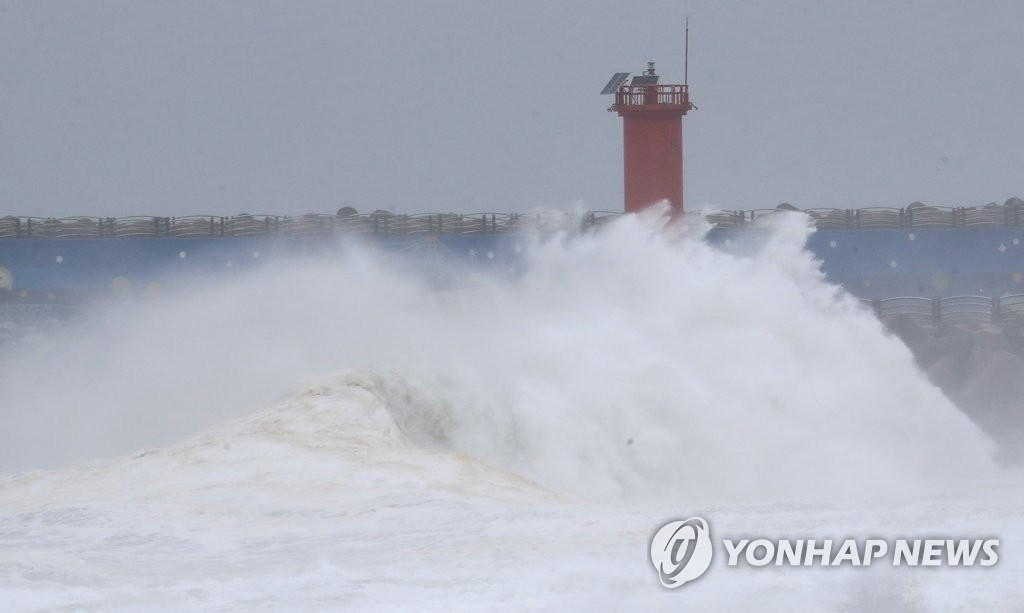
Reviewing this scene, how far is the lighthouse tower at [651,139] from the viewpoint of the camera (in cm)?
2511

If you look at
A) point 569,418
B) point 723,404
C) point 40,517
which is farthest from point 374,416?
point 723,404

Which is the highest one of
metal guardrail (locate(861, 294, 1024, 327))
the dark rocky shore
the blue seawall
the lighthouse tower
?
the lighthouse tower

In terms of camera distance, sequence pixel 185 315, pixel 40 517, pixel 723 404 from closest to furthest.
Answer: pixel 40 517
pixel 723 404
pixel 185 315

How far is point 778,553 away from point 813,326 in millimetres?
11838

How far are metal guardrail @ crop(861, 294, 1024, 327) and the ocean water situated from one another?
281 centimetres

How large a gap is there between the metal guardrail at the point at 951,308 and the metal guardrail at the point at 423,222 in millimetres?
2692

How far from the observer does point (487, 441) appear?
14383 millimetres

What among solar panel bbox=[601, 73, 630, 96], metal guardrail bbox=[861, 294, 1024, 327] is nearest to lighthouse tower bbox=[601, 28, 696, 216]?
solar panel bbox=[601, 73, 630, 96]

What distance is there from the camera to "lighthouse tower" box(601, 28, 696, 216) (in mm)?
25109

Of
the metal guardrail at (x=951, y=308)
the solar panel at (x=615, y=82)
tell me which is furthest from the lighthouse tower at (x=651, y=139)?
the metal guardrail at (x=951, y=308)

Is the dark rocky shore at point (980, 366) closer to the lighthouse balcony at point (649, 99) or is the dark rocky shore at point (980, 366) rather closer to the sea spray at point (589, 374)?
the sea spray at point (589, 374)

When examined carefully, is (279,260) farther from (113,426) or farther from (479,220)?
(113,426)

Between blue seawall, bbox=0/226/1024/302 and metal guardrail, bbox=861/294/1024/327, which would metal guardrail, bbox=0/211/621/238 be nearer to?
blue seawall, bbox=0/226/1024/302

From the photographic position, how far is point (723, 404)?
1614 centimetres
